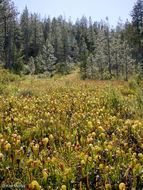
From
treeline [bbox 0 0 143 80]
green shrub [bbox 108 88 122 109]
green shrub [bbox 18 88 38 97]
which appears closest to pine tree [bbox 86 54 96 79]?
treeline [bbox 0 0 143 80]

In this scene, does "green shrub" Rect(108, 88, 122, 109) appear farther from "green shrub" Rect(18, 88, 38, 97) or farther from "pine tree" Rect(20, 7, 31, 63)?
"pine tree" Rect(20, 7, 31, 63)

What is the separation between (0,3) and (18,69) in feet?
33.4

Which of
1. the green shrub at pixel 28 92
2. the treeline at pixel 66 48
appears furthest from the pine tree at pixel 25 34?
the green shrub at pixel 28 92

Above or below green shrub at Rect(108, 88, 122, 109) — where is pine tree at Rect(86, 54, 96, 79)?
above

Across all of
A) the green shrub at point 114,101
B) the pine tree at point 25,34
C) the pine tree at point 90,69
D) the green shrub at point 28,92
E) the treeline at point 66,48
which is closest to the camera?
the green shrub at point 114,101

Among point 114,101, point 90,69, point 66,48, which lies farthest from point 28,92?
point 66,48

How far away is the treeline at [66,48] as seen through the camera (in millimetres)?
26344

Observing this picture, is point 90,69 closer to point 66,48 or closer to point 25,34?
point 66,48

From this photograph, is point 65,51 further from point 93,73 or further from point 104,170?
point 104,170

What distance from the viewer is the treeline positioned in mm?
26344

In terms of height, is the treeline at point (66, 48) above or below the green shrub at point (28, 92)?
above

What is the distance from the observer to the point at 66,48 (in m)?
52.7

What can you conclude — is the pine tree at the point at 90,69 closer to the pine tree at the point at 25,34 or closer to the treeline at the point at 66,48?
the treeline at the point at 66,48

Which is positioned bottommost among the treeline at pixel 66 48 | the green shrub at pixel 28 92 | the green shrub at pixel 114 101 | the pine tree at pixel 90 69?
the green shrub at pixel 114 101
